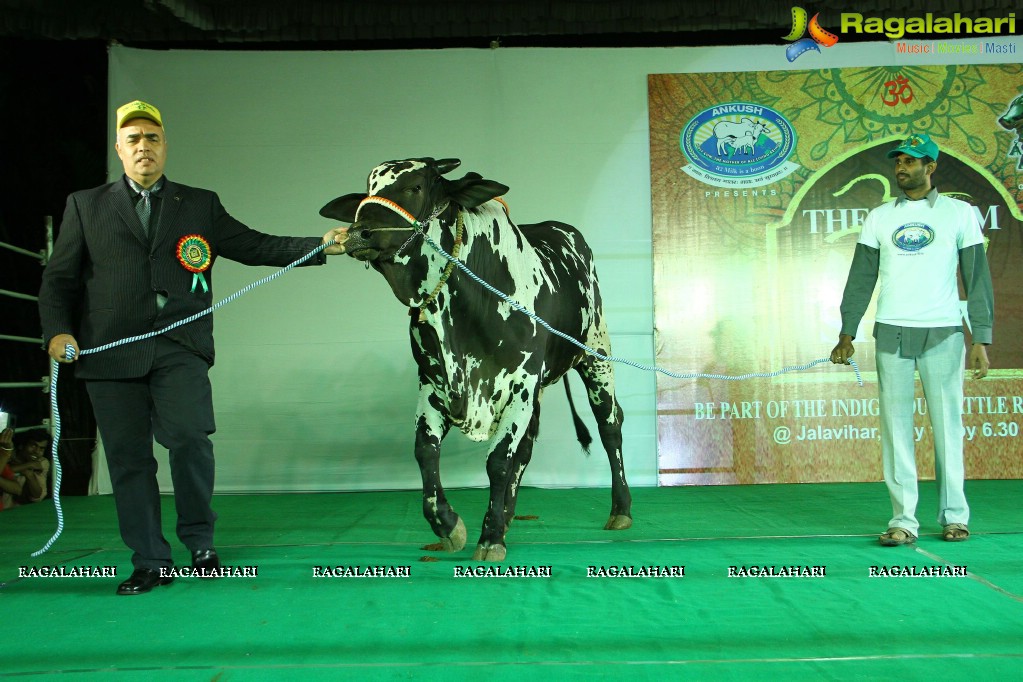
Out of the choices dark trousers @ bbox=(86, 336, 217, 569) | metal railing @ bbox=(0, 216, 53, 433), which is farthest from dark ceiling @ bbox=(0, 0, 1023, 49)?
dark trousers @ bbox=(86, 336, 217, 569)

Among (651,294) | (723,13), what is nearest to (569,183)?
(651,294)

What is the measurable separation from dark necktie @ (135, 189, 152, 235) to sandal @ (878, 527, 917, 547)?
326cm

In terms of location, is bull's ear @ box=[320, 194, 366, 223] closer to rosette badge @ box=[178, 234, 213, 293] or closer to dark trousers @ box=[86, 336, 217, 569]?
rosette badge @ box=[178, 234, 213, 293]

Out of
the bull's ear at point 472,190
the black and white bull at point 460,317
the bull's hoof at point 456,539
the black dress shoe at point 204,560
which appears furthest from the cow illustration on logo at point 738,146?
the black dress shoe at point 204,560

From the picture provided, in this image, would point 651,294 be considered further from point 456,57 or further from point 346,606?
point 346,606

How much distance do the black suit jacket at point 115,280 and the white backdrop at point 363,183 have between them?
9.95ft

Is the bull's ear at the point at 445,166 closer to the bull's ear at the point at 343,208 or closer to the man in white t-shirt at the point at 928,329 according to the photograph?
the bull's ear at the point at 343,208

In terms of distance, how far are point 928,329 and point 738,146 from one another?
9.57ft

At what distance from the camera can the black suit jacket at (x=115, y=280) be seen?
3.29 m

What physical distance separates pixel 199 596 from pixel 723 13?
5.20 m

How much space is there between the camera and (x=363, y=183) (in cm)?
655

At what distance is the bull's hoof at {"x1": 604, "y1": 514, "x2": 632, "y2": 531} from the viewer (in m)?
4.48

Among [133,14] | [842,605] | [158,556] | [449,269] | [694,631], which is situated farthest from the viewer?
[133,14]

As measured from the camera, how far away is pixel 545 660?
7.60 ft
